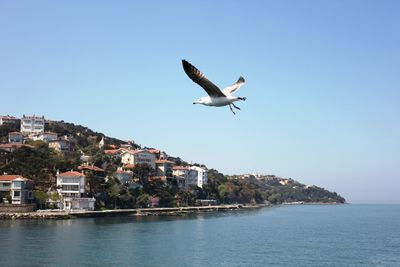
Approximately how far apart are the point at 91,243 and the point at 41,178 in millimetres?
32085

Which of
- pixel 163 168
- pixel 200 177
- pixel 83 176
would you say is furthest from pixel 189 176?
pixel 83 176

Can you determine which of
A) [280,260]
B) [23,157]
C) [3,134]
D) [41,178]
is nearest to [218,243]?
[280,260]

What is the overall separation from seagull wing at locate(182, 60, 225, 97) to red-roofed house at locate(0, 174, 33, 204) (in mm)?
59264

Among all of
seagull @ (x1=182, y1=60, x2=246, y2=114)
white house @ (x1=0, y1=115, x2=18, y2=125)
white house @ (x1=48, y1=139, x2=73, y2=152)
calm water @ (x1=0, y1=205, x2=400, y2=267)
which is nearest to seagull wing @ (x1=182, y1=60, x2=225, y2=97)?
seagull @ (x1=182, y1=60, x2=246, y2=114)

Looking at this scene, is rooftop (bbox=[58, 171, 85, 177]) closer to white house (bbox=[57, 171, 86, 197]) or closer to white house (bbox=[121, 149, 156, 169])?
white house (bbox=[57, 171, 86, 197])

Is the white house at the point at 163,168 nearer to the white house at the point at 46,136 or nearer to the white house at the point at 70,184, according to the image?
the white house at the point at 46,136

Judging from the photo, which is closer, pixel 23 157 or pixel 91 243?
pixel 91 243

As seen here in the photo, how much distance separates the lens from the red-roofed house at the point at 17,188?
6266cm

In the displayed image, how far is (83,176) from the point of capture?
68375mm

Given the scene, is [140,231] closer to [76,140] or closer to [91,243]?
[91,243]

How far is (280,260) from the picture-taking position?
3475cm

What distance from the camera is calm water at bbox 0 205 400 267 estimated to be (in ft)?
109

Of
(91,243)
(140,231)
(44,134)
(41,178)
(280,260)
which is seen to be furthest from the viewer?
(44,134)

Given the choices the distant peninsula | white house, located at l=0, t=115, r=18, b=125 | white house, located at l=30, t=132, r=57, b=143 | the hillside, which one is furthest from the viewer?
white house, located at l=0, t=115, r=18, b=125
